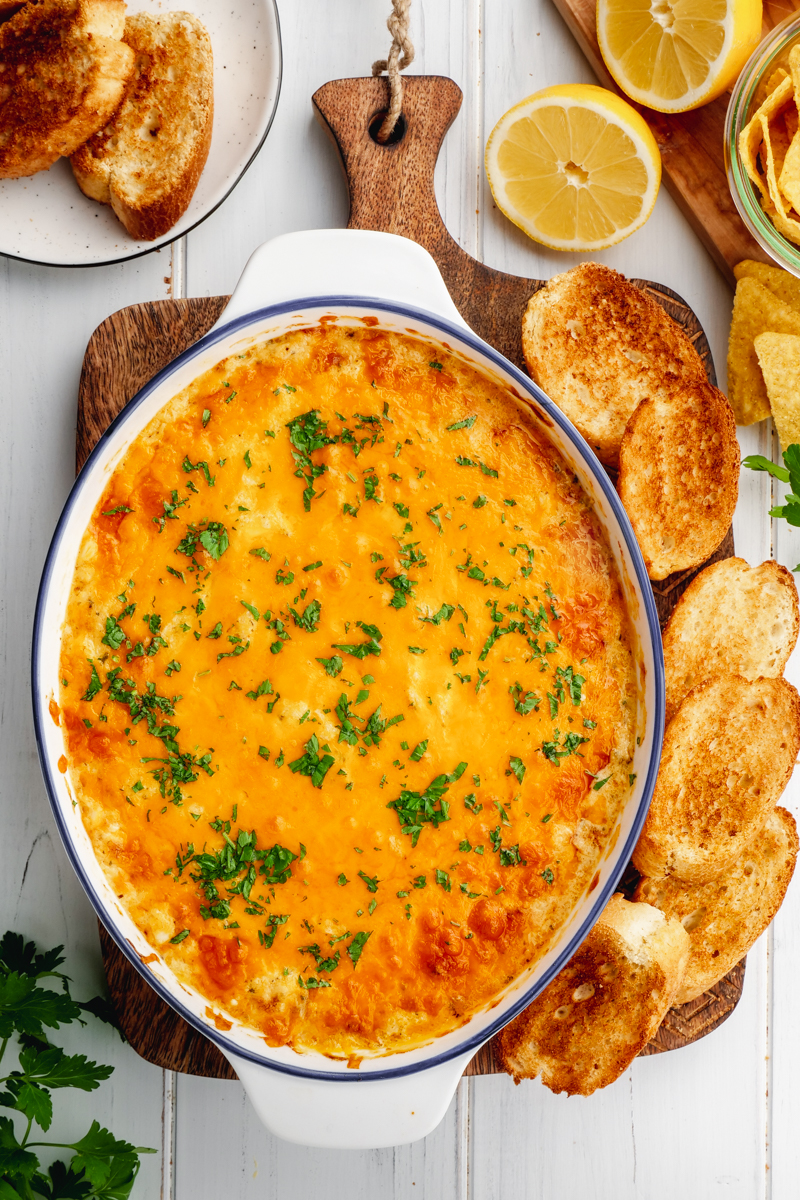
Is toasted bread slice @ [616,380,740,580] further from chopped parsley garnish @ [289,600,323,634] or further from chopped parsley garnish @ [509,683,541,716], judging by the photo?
chopped parsley garnish @ [289,600,323,634]

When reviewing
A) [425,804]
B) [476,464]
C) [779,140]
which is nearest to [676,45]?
[779,140]

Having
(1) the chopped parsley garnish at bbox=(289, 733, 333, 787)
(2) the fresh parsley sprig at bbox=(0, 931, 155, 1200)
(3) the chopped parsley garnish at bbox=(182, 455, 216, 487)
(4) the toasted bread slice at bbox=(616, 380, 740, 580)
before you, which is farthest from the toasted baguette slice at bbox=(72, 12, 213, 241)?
(2) the fresh parsley sprig at bbox=(0, 931, 155, 1200)

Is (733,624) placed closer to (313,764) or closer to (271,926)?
(313,764)

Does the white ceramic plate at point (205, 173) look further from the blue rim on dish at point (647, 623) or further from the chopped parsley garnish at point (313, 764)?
the chopped parsley garnish at point (313, 764)

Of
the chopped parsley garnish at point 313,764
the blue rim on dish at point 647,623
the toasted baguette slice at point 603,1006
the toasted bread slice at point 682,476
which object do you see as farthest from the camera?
the toasted bread slice at point 682,476

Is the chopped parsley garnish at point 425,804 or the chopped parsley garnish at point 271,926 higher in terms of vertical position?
the chopped parsley garnish at point 425,804

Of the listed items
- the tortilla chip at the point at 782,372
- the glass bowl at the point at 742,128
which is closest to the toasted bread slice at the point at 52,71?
the glass bowl at the point at 742,128

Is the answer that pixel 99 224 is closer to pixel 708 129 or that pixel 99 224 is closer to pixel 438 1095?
pixel 708 129
